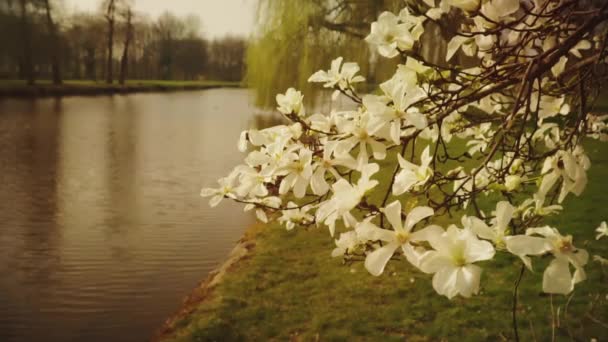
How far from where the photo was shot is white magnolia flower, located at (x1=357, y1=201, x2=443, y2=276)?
1039 mm

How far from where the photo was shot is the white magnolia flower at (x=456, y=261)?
35.7 inches

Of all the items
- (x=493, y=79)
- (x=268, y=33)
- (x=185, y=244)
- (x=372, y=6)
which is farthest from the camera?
(x=268, y=33)

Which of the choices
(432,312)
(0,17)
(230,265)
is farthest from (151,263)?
(0,17)

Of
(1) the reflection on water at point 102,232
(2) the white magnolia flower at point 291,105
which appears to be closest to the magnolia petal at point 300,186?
(2) the white magnolia flower at point 291,105

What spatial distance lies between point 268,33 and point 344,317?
30.9 ft

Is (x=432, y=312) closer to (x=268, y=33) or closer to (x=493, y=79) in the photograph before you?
(x=493, y=79)

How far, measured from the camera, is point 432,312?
13.5 ft

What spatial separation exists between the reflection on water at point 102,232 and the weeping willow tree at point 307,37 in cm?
254

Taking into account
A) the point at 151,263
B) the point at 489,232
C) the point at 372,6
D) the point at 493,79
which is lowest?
the point at 151,263

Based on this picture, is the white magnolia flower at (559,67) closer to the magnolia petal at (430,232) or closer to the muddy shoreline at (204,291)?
the magnolia petal at (430,232)

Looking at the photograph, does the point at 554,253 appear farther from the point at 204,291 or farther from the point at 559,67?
the point at 204,291

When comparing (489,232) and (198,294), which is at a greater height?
(489,232)

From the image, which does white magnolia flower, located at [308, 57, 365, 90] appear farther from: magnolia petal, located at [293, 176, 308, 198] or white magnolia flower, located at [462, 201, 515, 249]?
white magnolia flower, located at [462, 201, 515, 249]

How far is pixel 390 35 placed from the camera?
133cm
